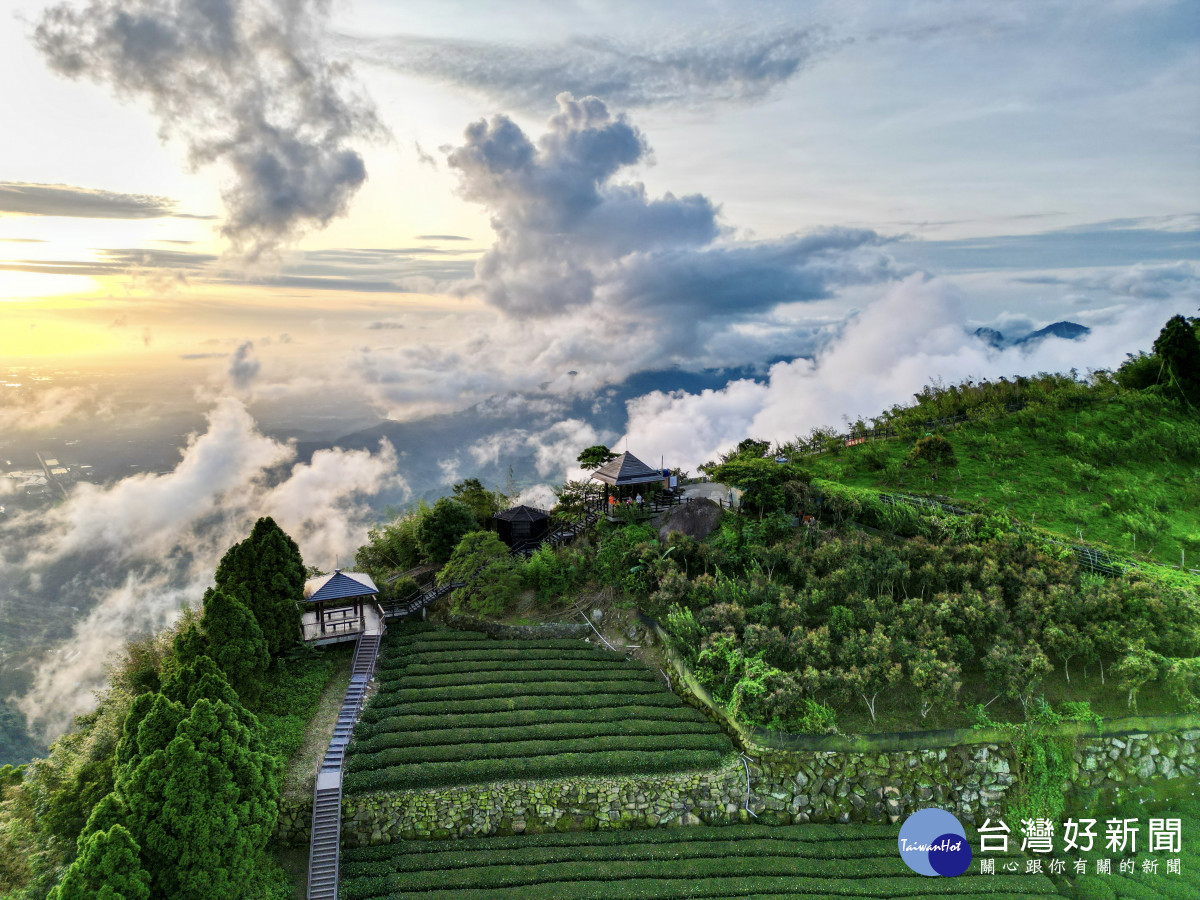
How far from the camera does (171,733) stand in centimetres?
1712

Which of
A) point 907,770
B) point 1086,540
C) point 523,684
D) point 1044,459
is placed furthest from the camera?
point 1044,459

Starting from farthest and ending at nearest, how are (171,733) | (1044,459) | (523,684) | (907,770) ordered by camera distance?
(1044,459)
(523,684)
(907,770)
(171,733)

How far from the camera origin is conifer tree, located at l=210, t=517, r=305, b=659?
25.2m

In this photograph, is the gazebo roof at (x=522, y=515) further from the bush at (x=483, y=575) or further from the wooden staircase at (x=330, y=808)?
the wooden staircase at (x=330, y=808)

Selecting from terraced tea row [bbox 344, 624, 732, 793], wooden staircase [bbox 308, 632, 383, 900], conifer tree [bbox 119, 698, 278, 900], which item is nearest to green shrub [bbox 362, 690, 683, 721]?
terraced tea row [bbox 344, 624, 732, 793]

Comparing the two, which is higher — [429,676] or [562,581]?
[562,581]

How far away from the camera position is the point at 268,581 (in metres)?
26.1

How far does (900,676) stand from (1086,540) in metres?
15.7

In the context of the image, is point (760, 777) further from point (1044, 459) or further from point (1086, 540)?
point (1044, 459)

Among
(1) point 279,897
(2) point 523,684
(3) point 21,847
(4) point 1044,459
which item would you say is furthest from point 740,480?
(3) point 21,847

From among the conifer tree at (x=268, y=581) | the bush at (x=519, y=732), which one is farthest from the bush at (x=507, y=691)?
the conifer tree at (x=268, y=581)

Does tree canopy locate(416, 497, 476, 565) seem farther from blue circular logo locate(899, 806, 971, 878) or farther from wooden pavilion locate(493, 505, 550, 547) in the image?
blue circular logo locate(899, 806, 971, 878)

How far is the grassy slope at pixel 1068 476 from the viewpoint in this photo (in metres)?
32.3

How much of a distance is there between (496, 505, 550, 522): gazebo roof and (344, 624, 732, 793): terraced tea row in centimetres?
930
